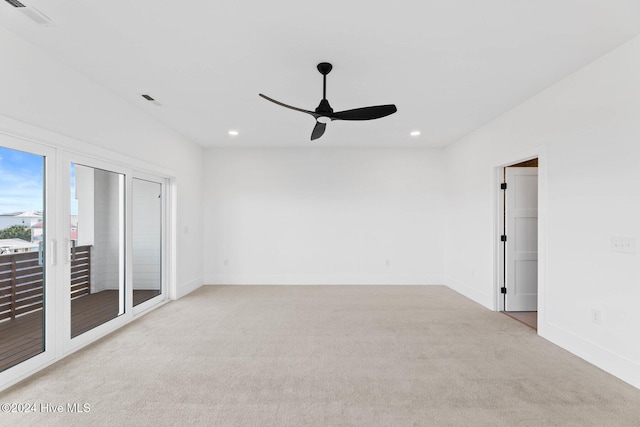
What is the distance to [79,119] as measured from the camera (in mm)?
2834

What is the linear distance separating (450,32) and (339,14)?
34.2 inches

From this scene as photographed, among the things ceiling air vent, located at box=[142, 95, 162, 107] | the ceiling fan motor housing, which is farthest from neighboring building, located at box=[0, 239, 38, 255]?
the ceiling fan motor housing

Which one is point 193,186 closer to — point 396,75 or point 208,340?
point 208,340

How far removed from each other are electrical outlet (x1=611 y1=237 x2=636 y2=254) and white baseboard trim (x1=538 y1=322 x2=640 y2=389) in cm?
87

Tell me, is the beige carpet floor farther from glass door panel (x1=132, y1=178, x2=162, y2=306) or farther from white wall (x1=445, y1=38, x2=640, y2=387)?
glass door panel (x1=132, y1=178, x2=162, y2=306)

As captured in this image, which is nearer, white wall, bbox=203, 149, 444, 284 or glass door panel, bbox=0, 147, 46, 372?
glass door panel, bbox=0, 147, 46, 372

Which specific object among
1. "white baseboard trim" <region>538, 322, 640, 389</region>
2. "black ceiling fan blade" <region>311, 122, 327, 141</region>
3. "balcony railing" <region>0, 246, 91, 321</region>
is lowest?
"white baseboard trim" <region>538, 322, 640, 389</region>

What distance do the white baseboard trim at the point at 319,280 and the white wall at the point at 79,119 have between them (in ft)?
3.02

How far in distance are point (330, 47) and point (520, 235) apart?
11.8ft

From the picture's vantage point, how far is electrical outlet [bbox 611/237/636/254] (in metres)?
2.32

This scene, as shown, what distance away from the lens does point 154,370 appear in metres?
2.53

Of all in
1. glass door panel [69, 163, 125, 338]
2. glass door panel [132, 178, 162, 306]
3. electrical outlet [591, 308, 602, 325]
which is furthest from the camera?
glass door panel [132, 178, 162, 306]

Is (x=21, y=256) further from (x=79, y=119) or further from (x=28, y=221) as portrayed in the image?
(x=79, y=119)

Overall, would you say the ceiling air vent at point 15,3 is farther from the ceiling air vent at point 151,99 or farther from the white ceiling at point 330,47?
the ceiling air vent at point 151,99
